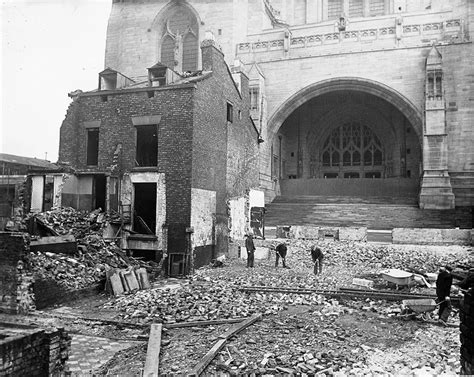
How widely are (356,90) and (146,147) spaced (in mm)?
18779

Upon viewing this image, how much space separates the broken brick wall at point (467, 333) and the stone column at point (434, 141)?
23337 mm

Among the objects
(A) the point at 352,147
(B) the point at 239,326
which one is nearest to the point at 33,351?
(B) the point at 239,326

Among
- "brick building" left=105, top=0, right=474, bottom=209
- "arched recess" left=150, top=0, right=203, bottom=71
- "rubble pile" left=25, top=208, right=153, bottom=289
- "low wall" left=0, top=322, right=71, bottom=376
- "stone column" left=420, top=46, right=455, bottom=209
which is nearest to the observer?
"low wall" left=0, top=322, right=71, bottom=376

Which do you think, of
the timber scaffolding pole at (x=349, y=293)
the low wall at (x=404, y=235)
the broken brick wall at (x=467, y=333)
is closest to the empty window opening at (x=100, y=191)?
the low wall at (x=404, y=235)

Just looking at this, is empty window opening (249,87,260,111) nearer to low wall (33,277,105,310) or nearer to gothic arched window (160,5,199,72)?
gothic arched window (160,5,199,72)

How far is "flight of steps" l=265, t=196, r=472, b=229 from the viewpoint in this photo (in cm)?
2419

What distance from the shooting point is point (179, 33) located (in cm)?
3684

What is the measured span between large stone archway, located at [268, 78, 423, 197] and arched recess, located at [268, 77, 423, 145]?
0.23 feet

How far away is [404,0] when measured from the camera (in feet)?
124

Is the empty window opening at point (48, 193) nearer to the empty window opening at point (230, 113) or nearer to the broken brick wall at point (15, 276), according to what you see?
the broken brick wall at point (15, 276)

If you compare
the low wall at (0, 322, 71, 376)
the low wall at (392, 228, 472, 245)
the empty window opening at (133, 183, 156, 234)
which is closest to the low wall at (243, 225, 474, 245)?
the low wall at (392, 228, 472, 245)

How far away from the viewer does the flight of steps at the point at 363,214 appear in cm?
2419

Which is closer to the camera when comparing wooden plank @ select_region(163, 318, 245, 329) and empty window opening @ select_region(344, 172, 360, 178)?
wooden plank @ select_region(163, 318, 245, 329)

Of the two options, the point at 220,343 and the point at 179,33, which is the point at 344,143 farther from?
the point at 220,343
